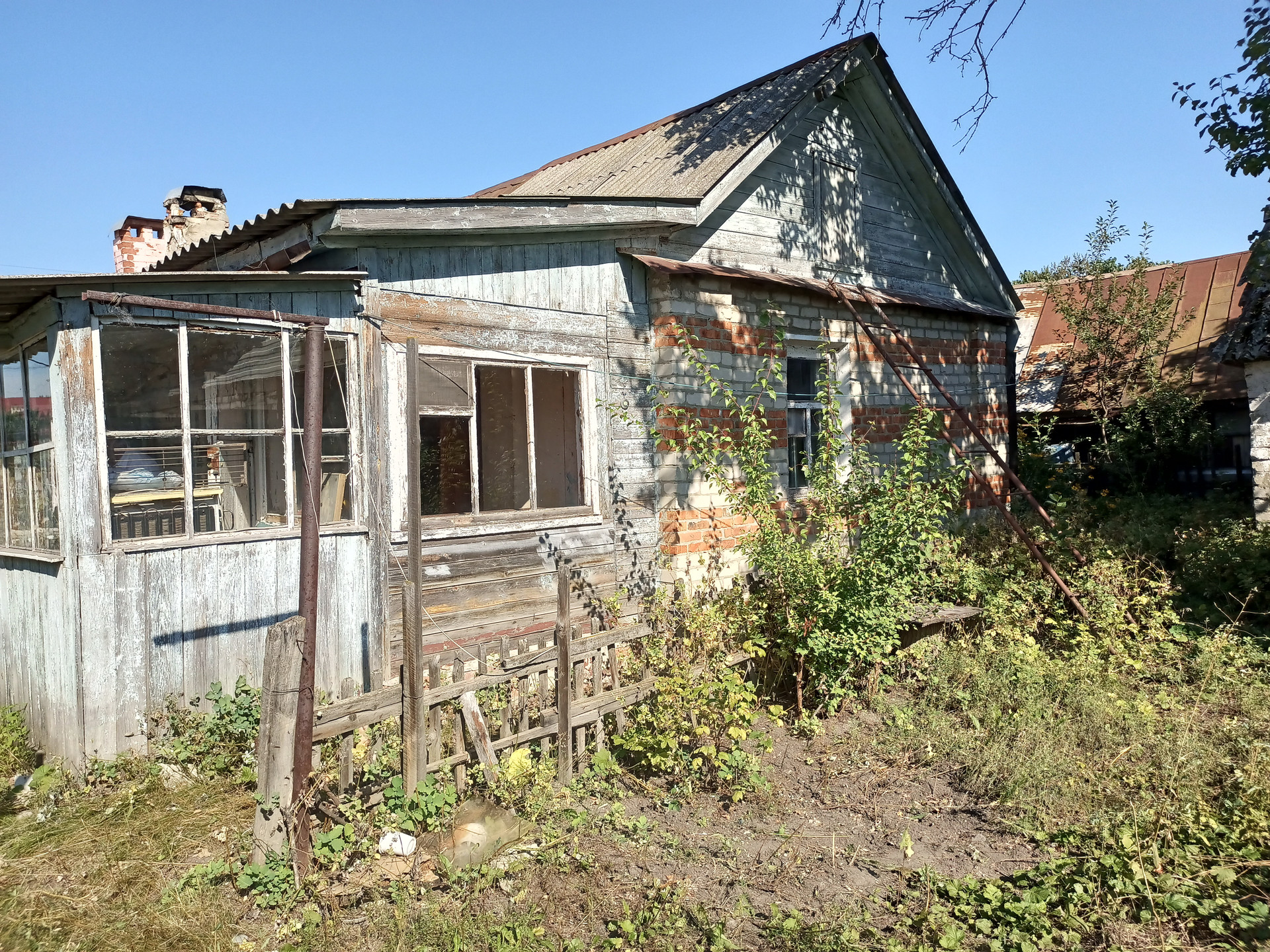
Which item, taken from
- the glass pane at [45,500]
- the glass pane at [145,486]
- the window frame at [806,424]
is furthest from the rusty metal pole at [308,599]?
the window frame at [806,424]

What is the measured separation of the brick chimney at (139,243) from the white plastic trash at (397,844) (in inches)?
350

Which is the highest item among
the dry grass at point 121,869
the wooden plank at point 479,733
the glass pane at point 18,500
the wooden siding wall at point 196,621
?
the glass pane at point 18,500

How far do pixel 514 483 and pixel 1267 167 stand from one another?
285 inches

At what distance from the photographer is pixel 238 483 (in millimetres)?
5551

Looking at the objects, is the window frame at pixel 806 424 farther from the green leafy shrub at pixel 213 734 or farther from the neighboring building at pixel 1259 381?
the green leafy shrub at pixel 213 734

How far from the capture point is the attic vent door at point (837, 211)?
9.04 meters

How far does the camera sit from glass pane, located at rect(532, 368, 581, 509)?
272 inches

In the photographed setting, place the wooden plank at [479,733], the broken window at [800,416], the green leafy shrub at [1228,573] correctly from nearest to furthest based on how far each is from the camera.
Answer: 1. the wooden plank at [479,733]
2. the green leafy shrub at [1228,573]
3. the broken window at [800,416]

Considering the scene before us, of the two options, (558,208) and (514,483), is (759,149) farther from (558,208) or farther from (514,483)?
(514,483)

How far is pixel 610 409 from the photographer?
693cm

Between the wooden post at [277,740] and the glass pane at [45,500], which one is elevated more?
the glass pane at [45,500]

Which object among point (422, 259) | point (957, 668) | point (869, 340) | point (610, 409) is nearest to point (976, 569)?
point (957, 668)

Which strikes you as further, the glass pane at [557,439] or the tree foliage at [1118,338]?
the tree foliage at [1118,338]

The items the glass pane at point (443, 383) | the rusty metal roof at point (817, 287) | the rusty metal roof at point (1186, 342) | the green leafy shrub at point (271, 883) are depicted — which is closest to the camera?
the green leafy shrub at point (271, 883)
